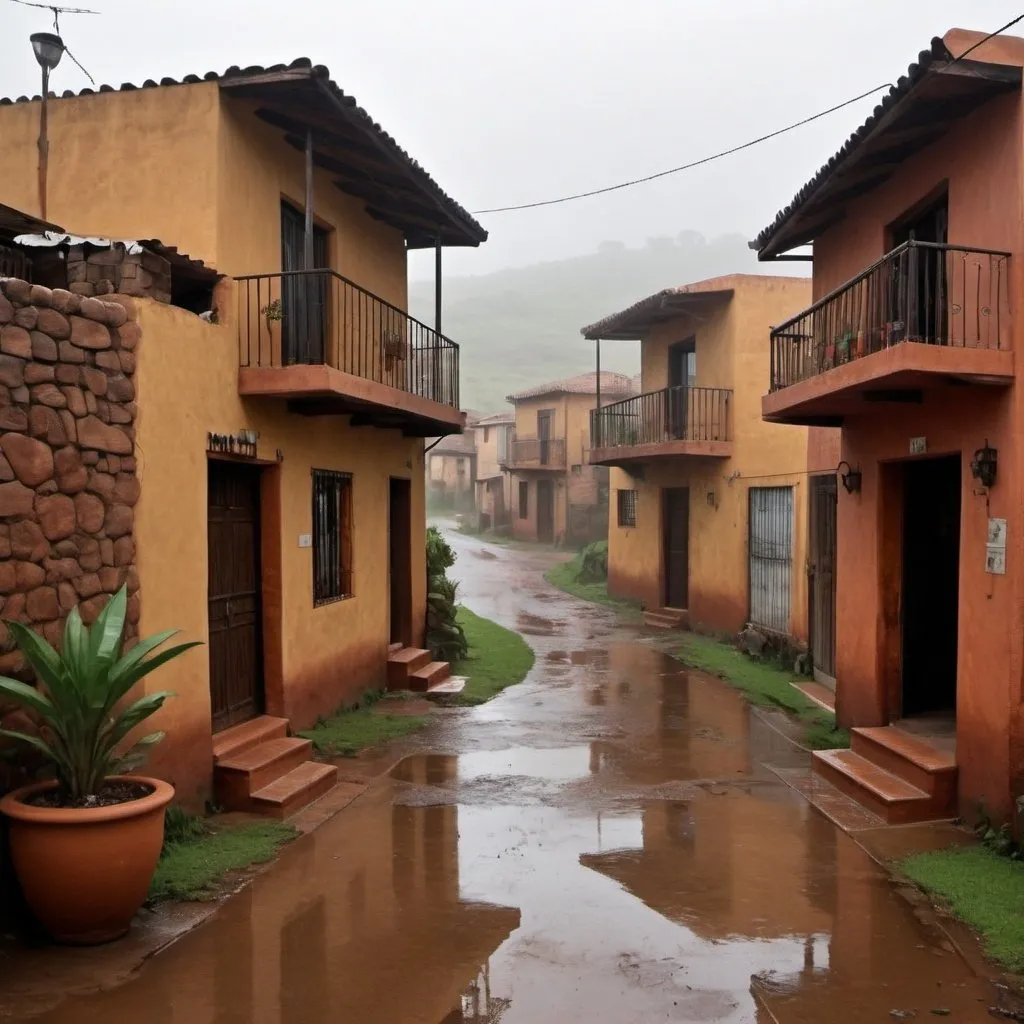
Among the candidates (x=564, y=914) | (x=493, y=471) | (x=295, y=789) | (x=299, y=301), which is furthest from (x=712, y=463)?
(x=493, y=471)

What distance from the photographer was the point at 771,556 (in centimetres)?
1549

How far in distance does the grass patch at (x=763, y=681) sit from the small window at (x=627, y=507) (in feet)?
15.8

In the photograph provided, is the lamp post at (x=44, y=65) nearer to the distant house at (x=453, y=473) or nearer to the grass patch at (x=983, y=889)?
the grass patch at (x=983, y=889)

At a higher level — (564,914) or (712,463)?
(712,463)

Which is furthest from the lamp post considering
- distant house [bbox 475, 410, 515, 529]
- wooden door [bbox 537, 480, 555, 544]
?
distant house [bbox 475, 410, 515, 529]

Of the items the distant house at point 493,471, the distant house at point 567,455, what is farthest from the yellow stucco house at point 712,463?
the distant house at point 493,471

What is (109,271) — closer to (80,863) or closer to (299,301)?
(299,301)


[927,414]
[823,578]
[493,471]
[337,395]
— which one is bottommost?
[823,578]

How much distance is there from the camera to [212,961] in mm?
4938

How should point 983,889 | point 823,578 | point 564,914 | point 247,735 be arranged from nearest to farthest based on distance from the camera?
point 564,914 < point 983,889 < point 247,735 < point 823,578

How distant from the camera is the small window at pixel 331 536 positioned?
10.3m

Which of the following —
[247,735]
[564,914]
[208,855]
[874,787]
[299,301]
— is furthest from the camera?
[299,301]

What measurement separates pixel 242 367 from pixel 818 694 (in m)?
8.20

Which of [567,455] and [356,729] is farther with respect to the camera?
[567,455]
